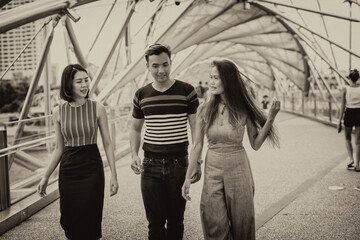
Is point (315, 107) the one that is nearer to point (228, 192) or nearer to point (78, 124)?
point (228, 192)

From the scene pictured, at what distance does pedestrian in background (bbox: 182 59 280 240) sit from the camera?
2.81 m

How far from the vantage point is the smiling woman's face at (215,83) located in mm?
2885

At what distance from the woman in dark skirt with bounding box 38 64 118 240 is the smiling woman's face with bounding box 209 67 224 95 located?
97 cm

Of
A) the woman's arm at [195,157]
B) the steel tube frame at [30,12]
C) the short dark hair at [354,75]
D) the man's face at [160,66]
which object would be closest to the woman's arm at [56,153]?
the man's face at [160,66]

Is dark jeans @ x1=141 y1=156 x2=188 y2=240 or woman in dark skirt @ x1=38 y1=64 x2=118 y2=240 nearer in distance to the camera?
woman in dark skirt @ x1=38 y1=64 x2=118 y2=240

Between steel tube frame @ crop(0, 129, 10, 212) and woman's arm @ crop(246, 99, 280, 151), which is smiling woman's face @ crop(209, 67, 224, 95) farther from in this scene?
steel tube frame @ crop(0, 129, 10, 212)

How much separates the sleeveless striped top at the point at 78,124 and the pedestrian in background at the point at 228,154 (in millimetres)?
862

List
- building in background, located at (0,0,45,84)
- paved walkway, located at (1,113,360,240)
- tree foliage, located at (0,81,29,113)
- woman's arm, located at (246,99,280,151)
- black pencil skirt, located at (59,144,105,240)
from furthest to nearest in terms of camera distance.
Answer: tree foliage, located at (0,81,29,113) < building in background, located at (0,0,45,84) < paved walkway, located at (1,113,360,240) < black pencil skirt, located at (59,144,105,240) < woman's arm, located at (246,99,280,151)

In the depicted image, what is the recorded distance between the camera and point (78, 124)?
311cm

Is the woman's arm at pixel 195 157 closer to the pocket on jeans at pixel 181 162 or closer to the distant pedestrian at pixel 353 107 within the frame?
the pocket on jeans at pixel 181 162

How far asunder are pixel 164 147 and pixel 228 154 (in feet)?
1.82

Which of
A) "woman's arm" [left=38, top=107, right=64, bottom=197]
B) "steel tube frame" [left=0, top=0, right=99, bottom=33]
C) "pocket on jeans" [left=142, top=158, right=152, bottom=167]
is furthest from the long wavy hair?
"steel tube frame" [left=0, top=0, right=99, bottom=33]

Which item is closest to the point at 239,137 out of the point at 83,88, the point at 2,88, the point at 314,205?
the point at 83,88

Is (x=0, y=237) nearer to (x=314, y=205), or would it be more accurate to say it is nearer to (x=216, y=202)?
(x=216, y=202)
